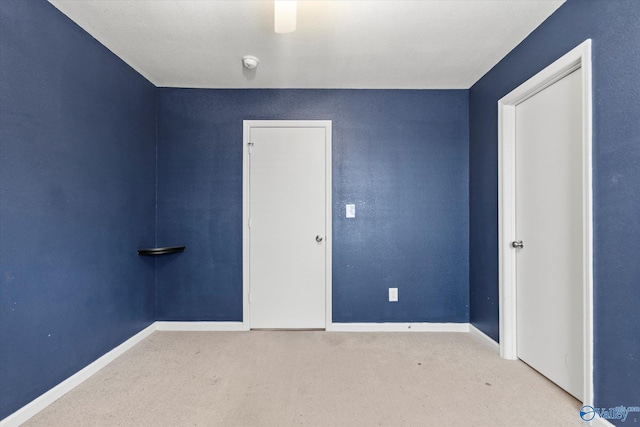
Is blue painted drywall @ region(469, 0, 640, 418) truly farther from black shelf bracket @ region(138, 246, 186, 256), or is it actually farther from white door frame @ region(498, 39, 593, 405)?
black shelf bracket @ region(138, 246, 186, 256)

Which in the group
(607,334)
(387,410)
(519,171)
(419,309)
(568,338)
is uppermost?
(519,171)

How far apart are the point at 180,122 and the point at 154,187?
71 centimetres

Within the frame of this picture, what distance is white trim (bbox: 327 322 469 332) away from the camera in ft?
9.25

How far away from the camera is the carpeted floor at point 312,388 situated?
159 cm

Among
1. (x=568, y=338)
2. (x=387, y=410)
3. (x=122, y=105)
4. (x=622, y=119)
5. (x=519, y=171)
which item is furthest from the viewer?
(x=122, y=105)

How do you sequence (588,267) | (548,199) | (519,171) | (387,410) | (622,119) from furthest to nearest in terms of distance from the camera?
(519,171)
(548,199)
(387,410)
(588,267)
(622,119)

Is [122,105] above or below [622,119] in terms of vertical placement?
above

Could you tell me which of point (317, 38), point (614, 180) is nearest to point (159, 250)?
point (317, 38)

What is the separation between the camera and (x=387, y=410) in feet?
5.38

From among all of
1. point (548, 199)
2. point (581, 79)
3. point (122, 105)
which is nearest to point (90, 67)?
point (122, 105)

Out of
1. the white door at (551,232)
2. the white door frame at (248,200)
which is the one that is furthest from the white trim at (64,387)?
the white door at (551,232)

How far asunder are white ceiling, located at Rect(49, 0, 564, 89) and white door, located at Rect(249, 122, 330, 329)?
0.64 meters

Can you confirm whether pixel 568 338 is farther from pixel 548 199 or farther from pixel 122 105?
pixel 122 105

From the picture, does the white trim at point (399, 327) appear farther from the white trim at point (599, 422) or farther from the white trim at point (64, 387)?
the white trim at point (64, 387)
